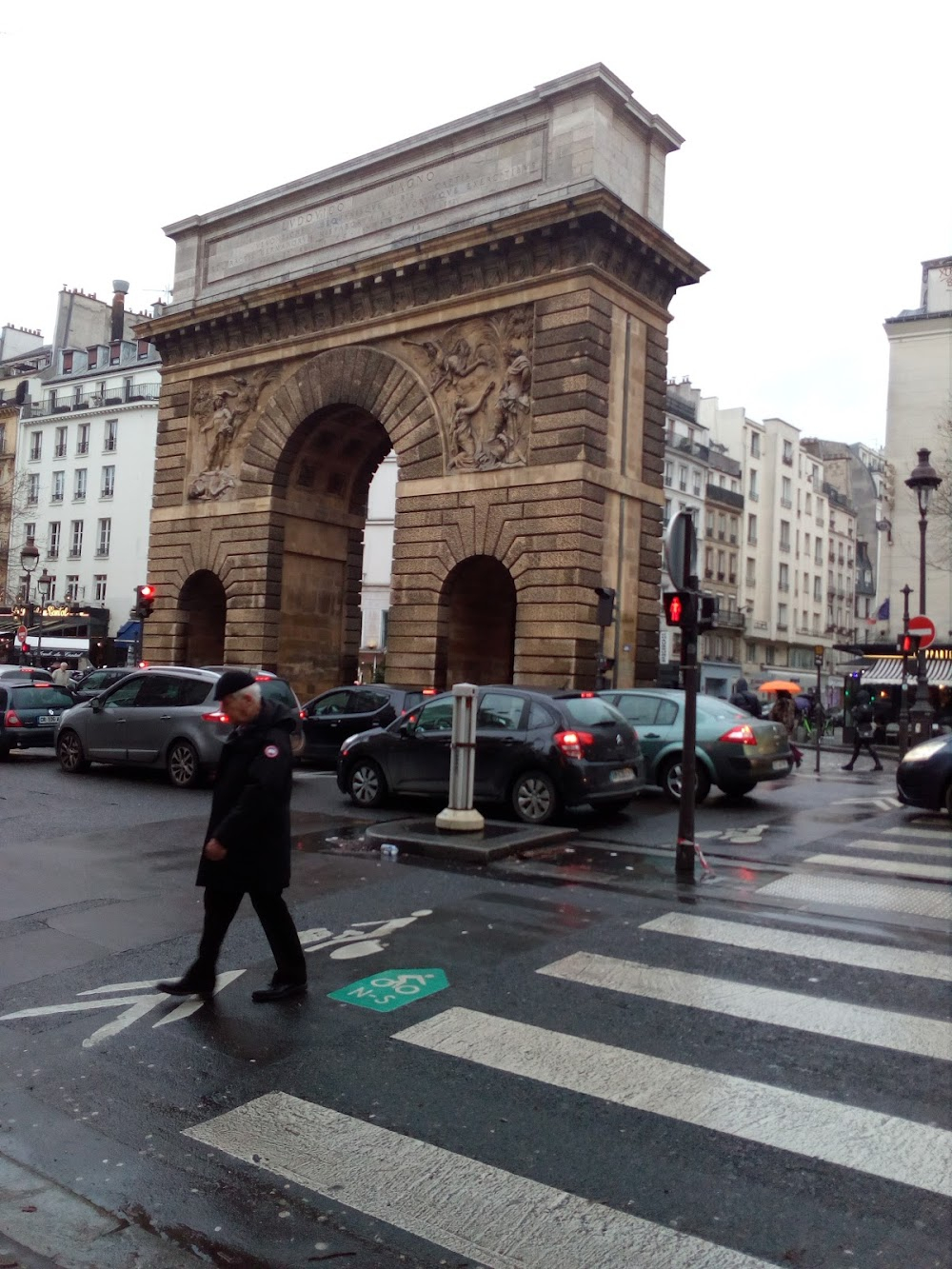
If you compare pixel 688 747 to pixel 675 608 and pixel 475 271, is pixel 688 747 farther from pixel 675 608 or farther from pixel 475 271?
pixel 475 271

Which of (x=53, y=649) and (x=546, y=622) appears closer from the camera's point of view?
(x=546, y=622)

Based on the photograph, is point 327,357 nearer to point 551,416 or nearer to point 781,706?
point 551,416

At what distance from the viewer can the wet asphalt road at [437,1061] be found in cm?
362

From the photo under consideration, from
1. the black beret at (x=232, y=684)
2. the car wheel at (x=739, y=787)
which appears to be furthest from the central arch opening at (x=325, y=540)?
the black beret at (x=232, y=684)

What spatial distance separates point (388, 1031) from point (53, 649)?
5105cm

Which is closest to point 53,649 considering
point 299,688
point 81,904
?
point 299,688

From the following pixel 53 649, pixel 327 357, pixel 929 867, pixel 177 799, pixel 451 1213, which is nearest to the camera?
pixel 451 1213

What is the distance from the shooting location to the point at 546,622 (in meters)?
24.6

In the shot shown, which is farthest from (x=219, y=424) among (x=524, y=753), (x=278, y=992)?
(x=278, y=992)

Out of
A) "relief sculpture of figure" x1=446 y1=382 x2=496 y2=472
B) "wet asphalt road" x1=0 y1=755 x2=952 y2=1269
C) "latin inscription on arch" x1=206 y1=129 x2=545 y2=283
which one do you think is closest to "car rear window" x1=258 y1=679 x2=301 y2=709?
"wet asphalt road" x1=0 y1=755 x2=952 y2=1269

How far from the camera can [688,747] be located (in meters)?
9.83

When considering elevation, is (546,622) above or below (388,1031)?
above

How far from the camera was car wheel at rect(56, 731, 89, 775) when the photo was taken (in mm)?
17094

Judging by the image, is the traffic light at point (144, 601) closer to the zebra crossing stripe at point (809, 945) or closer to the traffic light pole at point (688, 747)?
the traffic light pole at point (688, 747)
